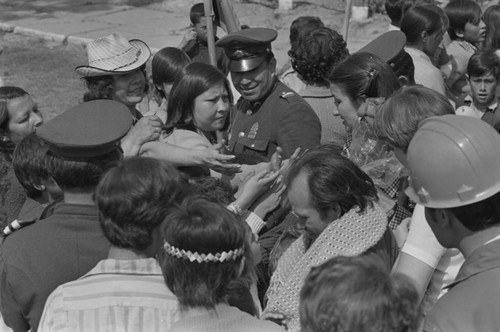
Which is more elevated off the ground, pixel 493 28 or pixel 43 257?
pixel 43 257

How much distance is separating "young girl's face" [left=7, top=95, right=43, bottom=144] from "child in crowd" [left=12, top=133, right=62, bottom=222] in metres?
0.75

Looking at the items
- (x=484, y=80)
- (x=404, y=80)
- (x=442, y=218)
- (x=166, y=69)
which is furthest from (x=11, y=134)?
(x=484, y=80)

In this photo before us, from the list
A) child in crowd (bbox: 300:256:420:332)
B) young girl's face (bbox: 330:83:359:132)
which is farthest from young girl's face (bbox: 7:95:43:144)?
child in crowd (bbox: 300:256:420:332)

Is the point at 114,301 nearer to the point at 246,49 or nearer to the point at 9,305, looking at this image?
the point at 9,305

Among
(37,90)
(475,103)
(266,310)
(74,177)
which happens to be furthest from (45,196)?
(37,90)

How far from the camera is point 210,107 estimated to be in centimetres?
440

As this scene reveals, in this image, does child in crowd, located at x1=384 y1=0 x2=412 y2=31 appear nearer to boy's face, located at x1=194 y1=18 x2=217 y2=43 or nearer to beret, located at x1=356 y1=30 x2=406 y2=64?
boy's face, located at x1=194 y1=18 x2=217 y2=43

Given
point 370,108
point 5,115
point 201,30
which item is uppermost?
point 370,108

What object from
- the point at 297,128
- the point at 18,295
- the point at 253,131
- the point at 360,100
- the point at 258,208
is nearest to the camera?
the point at 18,295

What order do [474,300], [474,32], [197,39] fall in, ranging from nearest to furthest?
[474,300] < [474,32] < [197,39]

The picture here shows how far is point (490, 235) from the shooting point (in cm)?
252

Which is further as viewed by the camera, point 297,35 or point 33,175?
point 297,35

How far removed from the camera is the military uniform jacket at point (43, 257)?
305cm

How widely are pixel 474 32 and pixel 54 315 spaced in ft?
18.4
